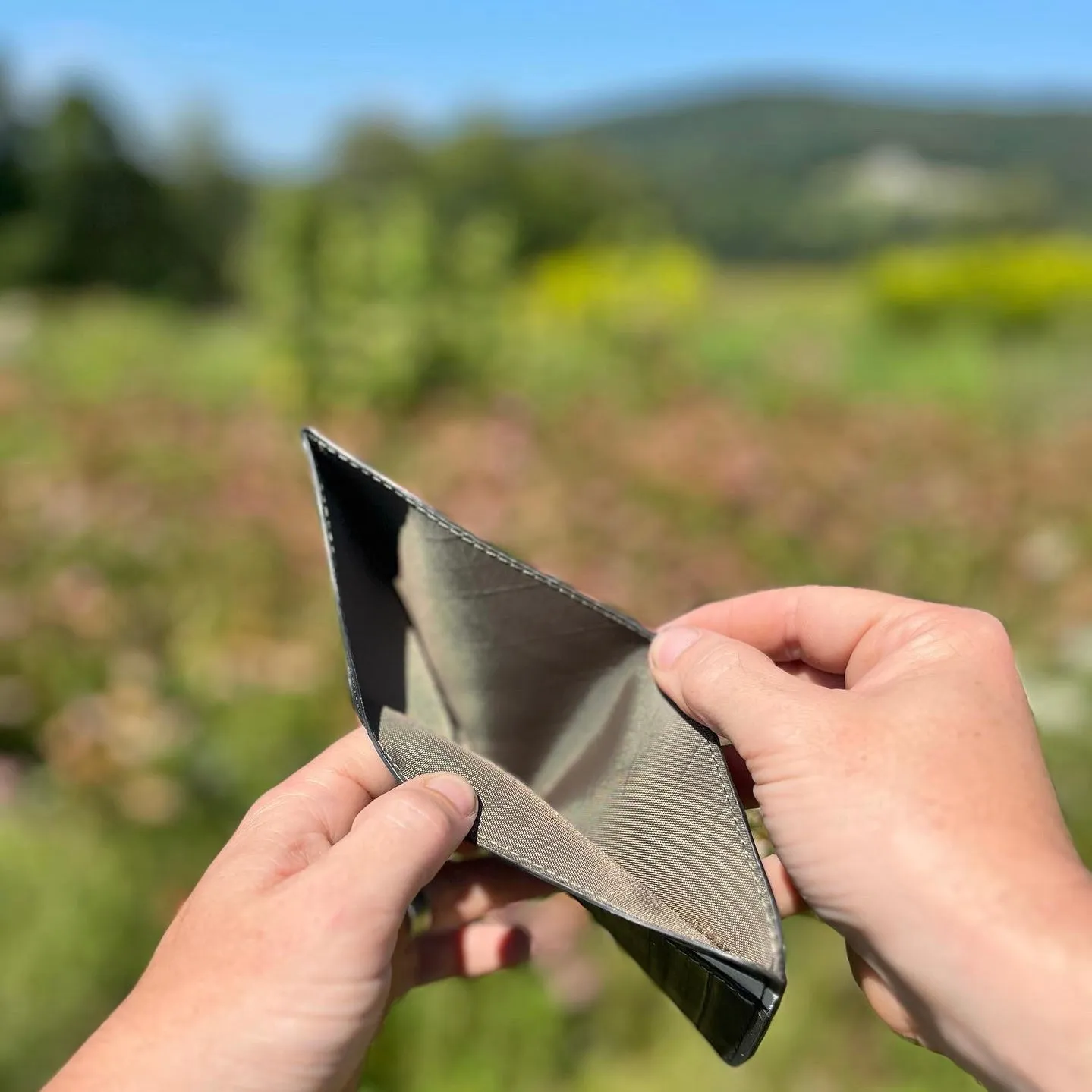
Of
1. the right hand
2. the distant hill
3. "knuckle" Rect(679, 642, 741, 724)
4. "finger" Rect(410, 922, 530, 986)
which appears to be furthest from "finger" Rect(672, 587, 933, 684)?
the distant hill

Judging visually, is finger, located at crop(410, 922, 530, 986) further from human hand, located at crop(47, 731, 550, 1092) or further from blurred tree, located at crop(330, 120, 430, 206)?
blurred tree, located at crop(330, 120, 430, 206)

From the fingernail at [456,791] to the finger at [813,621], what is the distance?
0.33 meters

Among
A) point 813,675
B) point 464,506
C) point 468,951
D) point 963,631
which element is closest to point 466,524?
point 464,506

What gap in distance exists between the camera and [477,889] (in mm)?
1178

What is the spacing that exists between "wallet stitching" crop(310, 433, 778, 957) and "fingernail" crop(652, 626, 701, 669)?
5cm

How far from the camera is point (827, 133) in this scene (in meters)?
25.9

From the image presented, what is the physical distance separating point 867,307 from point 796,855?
7.61m

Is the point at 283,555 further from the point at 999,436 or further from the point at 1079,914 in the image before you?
the point at 999,436

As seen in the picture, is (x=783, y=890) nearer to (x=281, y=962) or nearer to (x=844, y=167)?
(x=281, y=962)

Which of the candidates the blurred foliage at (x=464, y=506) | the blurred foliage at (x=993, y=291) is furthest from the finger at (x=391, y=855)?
Result: the blurred foliage at (x=993, y=291)

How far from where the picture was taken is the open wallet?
84 cm

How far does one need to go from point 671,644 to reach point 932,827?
0.32 metres

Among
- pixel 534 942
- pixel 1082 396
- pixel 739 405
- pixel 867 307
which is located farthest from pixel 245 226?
pixel 534 942

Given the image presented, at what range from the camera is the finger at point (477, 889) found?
118 cm
